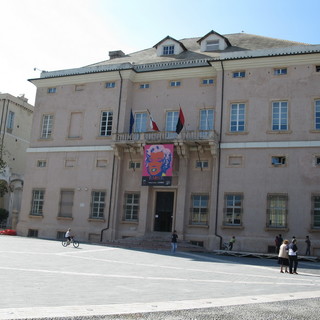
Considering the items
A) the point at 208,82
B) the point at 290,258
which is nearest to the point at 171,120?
the point at 208,82

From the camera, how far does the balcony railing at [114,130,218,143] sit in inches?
1265

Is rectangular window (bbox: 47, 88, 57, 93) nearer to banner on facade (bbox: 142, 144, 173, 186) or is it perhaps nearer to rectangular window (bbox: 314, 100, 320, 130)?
banner on facade (bbox: 142, 144, 173, 186)

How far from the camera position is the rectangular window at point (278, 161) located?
30.7 meters

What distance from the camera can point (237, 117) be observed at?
3288 cm

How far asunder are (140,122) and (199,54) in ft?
25.3

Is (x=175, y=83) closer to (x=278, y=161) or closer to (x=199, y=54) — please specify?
(x=199, y=54)

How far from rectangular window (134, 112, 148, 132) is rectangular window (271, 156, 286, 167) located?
10787 millimetres

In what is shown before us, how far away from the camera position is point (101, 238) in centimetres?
3503

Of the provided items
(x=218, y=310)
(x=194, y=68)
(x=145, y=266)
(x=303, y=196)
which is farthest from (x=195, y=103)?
(x=218, y=310)

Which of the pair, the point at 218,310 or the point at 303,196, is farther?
the point at 303,196

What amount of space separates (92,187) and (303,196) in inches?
654

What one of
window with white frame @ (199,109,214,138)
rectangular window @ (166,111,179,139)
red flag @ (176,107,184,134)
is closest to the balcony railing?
red flag @ (176,107,184,134)

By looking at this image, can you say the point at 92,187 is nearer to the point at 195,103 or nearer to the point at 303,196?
the point at 195,103

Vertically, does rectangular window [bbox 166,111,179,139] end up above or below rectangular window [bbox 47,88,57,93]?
below
